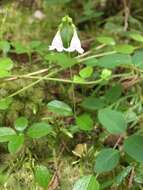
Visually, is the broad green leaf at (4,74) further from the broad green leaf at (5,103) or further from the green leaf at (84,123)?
the green leaf at (84,123)

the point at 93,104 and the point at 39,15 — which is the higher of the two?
the point at 39,15

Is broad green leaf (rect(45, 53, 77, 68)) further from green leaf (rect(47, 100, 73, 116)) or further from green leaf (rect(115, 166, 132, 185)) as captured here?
green leaf (rect(115, 166, 132, 185))

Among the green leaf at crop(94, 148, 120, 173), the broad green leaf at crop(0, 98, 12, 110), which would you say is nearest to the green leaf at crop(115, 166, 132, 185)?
the green leaf at crop(94, 148, 120, 173)

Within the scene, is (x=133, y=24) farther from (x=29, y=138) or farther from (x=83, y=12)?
(x=29, y=138)

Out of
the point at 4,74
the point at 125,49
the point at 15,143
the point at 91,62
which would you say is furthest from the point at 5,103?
the point at 125,49

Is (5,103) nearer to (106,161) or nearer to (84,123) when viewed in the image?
(84,123)

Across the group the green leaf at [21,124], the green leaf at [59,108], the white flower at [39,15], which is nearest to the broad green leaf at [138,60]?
the green leaf at [59,108]

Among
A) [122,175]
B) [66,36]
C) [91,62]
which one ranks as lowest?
[122,175]
